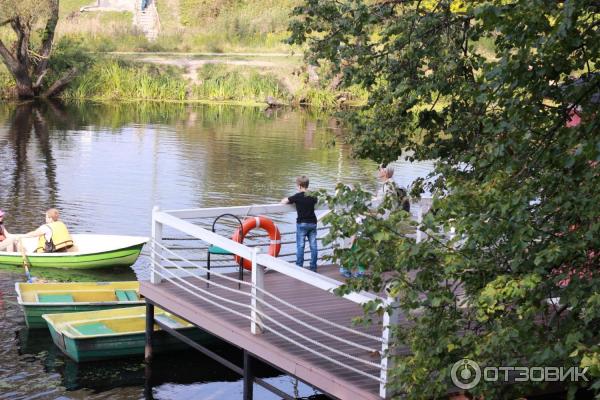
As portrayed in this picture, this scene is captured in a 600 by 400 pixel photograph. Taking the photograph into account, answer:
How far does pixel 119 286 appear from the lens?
16.2 metres

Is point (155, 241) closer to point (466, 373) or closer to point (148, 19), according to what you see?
point (466, 373)

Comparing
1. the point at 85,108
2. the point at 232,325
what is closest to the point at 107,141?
the point at 85,108

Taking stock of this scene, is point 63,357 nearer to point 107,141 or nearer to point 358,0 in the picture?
point 358,0

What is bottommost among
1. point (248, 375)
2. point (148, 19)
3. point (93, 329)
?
point (93, 329)

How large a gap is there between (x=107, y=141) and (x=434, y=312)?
Result: 1246 inches

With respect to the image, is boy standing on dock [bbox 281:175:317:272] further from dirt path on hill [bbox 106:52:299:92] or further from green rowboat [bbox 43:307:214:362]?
dirt path on hill [bbox 106:52:299:92]

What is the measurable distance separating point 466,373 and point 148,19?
6635 centimetres

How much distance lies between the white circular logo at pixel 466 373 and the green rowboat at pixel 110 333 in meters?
6.62

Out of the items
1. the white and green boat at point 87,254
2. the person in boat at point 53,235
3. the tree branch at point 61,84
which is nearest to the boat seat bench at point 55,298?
the white and green boat at point 87,254

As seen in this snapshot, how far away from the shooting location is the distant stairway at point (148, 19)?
69.6 meters

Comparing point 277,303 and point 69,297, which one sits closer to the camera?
point 277,303

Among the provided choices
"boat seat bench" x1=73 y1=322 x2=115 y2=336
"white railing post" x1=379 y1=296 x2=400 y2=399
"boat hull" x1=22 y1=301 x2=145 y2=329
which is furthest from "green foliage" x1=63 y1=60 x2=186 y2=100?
"white railing post" x1=379 y1=296 x2=400 y2=399

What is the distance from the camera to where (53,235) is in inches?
742

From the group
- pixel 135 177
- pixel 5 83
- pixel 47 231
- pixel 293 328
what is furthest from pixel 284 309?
pixel 5 83
